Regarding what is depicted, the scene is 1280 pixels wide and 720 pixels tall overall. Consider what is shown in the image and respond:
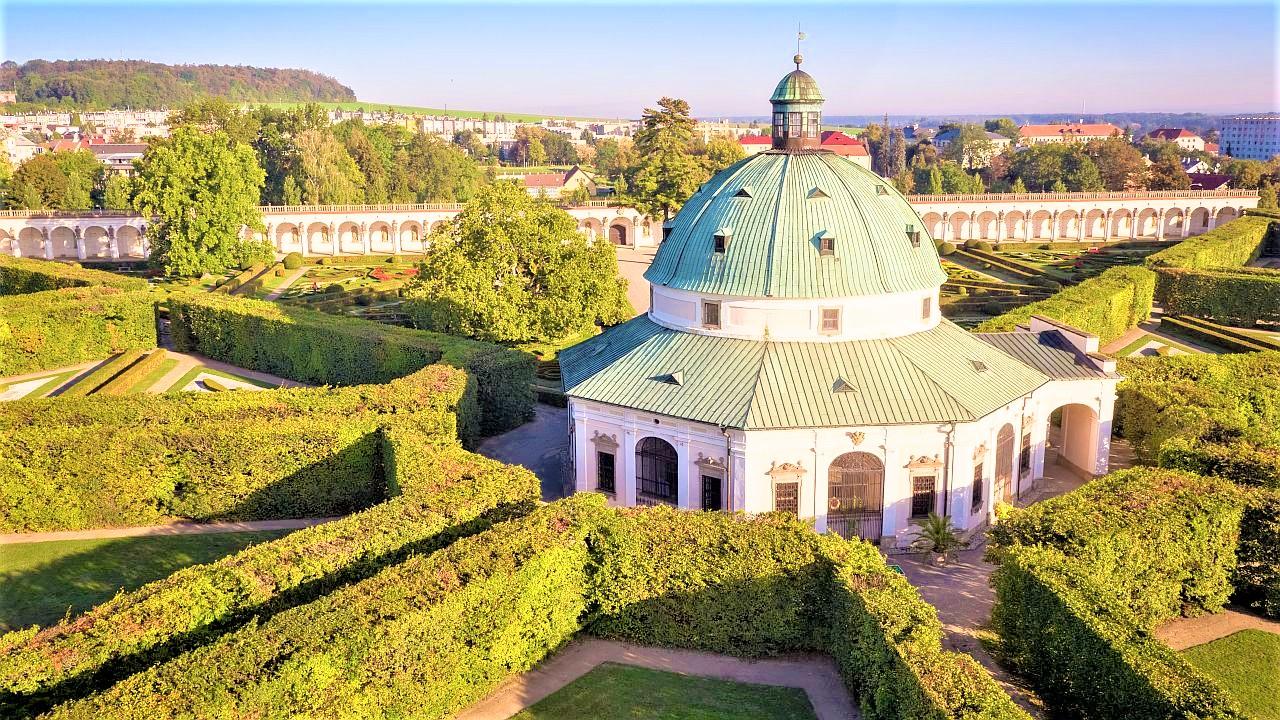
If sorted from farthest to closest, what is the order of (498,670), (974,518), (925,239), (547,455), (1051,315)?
(1051,315) < (547,455) < (925,239) < (974,518) < (498,670)

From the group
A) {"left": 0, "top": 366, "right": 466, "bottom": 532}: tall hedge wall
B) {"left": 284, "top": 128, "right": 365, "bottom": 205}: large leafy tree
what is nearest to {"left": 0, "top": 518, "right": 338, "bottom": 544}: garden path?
{"left": 0, "top": 366, "right": 466, "bottom": 532}: tall hedge wall

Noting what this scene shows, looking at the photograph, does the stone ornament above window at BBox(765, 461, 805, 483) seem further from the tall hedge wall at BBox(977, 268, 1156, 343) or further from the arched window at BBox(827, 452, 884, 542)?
the tall hedge wall at BBox(977, 268, 1156, 343)

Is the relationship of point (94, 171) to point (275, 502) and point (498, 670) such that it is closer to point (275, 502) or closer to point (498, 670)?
point (275, 502)

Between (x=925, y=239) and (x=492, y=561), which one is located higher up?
(x=925, y=239)

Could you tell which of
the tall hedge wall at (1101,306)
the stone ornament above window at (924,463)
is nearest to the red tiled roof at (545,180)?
the tall hedge wall at (1101,306)

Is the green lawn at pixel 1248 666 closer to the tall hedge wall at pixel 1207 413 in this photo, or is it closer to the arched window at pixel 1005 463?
the tall hedge wall at pixel 1207 413

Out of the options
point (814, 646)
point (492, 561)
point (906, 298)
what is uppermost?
point (906, 298)

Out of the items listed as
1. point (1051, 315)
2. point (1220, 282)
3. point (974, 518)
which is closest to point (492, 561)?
point (974, 518)
